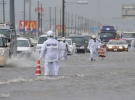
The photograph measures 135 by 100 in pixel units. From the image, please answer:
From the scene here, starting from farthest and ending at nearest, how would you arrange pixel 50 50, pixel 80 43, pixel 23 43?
pixel 80 43 < pixel 23 43 < pixel 50 50

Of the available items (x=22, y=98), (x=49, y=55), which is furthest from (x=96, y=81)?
(x=22, y=98)

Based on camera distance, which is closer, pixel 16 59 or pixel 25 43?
pixel 16 59

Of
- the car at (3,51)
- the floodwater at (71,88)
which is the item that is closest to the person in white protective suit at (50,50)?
the floodwater at (71,88)

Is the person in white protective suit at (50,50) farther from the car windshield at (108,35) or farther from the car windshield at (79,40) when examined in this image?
the car windshield at (108,35)

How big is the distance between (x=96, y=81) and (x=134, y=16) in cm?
7905

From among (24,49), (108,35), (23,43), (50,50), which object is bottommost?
(108,35)

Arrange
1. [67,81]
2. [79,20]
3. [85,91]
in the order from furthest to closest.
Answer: [79,20]
[67,81]
[85,91]

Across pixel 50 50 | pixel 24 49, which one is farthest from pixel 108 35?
pixel 50 50

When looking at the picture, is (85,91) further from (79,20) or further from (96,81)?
(79,20)

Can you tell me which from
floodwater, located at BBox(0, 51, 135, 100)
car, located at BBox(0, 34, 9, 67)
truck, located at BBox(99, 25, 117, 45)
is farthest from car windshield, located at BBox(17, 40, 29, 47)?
truck, located at BBox(99, 25, 117, 45)

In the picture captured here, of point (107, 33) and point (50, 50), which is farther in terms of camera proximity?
point (107, 33)

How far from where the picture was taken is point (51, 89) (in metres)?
16.1

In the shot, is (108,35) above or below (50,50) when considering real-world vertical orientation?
below

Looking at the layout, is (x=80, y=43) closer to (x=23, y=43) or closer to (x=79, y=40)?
(x=79, y=40)
